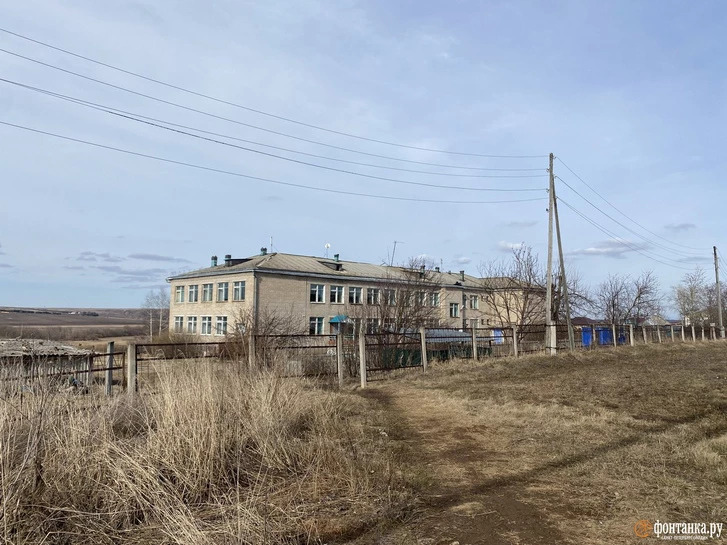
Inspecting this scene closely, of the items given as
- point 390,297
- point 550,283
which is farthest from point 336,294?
point 550,283

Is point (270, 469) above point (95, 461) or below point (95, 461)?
below

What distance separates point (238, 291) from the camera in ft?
133

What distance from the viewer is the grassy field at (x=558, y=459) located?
13.0ft

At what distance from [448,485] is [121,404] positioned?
12.5ft

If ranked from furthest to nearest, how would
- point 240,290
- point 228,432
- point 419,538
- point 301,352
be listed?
point 240,290 → point 301,352 → point 228,432 → point 419,538

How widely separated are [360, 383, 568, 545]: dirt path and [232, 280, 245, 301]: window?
3325 centimetres

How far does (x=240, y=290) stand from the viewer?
40.2 meters

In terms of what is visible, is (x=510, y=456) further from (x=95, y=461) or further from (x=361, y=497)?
(x=95, y=461)

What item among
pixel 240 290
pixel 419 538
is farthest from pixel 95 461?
pixel 240 290

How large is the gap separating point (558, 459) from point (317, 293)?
37.8 meters

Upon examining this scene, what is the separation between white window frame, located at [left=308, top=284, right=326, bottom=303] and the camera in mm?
42553

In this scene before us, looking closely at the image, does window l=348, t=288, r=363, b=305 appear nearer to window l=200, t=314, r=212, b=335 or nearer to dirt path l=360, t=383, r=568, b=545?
window l=200, t=314, r=212, b=335

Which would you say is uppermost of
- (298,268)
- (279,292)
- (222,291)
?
(298,268)

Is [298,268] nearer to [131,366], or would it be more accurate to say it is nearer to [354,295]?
[354,295]
